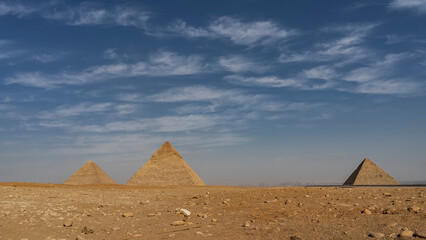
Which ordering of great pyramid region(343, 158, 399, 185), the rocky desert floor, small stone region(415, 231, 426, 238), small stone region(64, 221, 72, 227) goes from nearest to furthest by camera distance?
small stone region(415, 231, 426, 238), the rocky desert floor, small stone region(64, 221, 72, 227), great pyramid region(343, 158, 399, 185)

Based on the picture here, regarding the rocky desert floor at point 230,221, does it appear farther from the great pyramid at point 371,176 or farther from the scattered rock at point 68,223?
the great pyramid at point 371,176

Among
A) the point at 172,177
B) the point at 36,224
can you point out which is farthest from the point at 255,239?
the point at 172,177

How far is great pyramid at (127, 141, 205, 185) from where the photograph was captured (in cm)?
5834

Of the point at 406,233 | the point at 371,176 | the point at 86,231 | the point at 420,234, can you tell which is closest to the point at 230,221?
the point at 86,231

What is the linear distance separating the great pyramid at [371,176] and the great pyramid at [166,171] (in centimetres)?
2738

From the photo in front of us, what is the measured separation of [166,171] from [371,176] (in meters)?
35.6

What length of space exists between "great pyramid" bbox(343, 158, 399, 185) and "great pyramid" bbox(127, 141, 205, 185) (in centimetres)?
2738

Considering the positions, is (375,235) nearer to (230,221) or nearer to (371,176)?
(230,221)

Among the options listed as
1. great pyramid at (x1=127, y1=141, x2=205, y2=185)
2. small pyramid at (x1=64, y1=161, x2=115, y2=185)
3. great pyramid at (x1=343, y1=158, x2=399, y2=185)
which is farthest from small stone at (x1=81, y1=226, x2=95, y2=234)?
small pyramid at (x1=64, y1=161, x2=115, y2=185)

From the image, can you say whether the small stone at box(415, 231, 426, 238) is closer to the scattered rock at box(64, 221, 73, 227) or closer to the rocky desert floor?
the rocky desert floor

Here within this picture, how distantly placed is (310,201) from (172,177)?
50.5 meters

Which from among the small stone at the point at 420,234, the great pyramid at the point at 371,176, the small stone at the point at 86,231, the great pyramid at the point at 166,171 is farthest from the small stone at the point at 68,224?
the great pyramid at the point at 371,176

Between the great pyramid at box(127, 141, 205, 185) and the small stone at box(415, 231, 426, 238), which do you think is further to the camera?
the great pyramid at box(127, 141, 205, 185)

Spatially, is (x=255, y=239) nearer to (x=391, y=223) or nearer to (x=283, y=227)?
(x=283, y=227)
